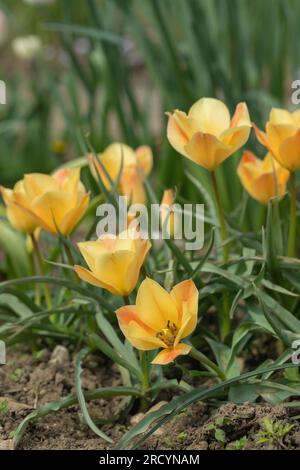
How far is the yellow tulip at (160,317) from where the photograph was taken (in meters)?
1.47

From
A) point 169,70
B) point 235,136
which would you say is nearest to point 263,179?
point 235,136

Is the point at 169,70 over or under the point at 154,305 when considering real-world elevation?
over

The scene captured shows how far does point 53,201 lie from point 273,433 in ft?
2.05

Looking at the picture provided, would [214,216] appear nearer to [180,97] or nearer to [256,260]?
[256,260]

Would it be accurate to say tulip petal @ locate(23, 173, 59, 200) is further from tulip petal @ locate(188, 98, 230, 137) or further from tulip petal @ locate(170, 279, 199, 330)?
tulip petal @ locate(170, 279, 199, 330)

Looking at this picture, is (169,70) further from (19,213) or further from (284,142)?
(284,142)

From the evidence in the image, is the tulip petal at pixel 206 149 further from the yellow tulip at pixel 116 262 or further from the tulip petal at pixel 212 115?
the yellow tulip at pixel 116 262

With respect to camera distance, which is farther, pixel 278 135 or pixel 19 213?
pixel 19 213

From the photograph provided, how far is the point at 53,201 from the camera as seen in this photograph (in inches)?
68.1

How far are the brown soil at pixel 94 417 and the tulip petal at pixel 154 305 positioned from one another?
201 mm
